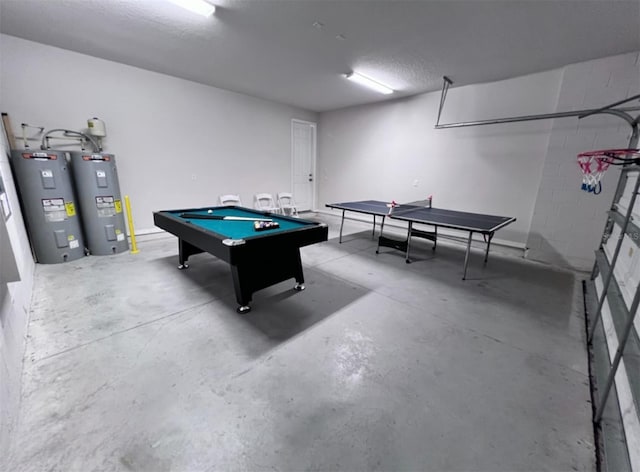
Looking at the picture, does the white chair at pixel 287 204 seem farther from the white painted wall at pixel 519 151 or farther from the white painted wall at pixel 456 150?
the white painted wall at pixel 519 151

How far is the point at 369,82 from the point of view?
4270 millimetres

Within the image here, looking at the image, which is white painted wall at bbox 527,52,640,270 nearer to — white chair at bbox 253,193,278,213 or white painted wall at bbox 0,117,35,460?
white chair at bbox 253,193,278,213

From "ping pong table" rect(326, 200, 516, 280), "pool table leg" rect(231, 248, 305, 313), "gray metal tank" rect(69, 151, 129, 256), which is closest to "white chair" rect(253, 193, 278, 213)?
"ping pong table" rect(326, 200, 516, 280)

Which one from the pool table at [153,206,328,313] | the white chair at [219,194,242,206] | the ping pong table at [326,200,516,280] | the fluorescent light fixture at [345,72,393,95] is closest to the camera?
the pool table at [153,206,328,313]

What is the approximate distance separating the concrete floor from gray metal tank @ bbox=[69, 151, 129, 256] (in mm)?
780

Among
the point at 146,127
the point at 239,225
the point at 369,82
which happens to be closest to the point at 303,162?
the point at 369,82

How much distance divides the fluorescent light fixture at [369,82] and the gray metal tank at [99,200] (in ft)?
12.4

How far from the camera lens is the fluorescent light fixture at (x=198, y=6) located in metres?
2.32

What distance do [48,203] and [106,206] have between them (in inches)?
22.1

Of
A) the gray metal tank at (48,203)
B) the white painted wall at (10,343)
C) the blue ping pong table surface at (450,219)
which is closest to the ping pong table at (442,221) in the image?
the blue ping pong table surface at (450,219)

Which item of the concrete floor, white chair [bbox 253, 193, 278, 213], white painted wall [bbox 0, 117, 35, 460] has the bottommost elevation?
the concrete floor

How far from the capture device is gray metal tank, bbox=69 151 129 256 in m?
3.42

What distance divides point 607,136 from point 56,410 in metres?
5.89

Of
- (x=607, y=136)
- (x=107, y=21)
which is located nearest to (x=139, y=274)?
(x=107, y=21)
